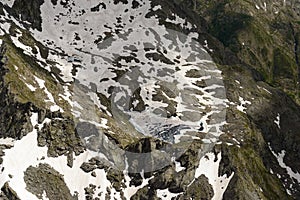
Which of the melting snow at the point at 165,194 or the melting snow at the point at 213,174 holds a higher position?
the melting snow at the point at 213,174

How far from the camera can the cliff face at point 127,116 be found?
9406cm

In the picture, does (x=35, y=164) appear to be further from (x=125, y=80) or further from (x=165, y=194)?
(x=125, y=80)

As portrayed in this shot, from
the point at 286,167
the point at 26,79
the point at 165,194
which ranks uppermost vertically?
the point at 26,79

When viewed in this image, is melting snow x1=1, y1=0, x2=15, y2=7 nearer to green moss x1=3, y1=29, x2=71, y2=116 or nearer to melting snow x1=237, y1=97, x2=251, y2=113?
green moss x1=3, y1=29, x2=71, y2=116

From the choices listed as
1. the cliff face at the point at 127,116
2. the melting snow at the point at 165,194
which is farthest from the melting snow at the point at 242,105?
the melting snow at the point at 165,194

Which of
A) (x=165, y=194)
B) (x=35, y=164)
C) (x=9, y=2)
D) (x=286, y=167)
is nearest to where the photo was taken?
(x=35, y=164)

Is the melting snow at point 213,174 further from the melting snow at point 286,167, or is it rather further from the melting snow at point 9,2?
the melting snow at point 9,2

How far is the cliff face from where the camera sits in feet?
309

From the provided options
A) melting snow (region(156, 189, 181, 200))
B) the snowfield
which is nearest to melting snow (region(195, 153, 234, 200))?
the snowfield

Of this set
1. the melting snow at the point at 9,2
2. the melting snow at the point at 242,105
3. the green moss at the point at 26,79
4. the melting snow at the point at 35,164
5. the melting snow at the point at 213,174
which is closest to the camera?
the melting snow at the point at 35,164

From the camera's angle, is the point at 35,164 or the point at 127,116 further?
the point at 127,116

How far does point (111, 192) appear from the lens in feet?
311

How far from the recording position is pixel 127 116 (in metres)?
120

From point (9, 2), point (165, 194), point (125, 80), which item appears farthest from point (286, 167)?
point (9, 2)
